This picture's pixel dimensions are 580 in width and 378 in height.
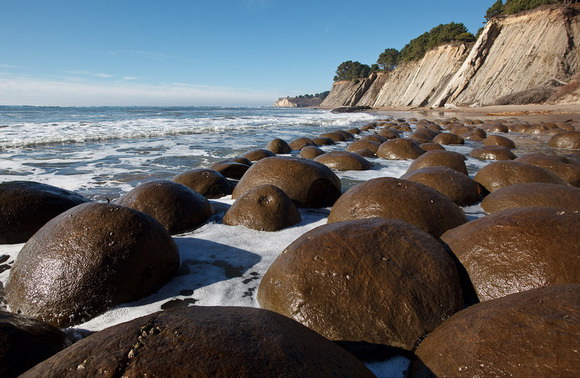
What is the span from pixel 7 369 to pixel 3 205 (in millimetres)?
2548

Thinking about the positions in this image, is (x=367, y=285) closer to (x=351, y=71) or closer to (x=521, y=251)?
(x=521, y=251)

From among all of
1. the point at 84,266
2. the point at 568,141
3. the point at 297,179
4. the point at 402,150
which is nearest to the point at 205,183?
the point at 297,179

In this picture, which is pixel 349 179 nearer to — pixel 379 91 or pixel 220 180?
pixel 220 180

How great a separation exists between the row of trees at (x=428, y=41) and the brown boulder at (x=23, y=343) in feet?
131

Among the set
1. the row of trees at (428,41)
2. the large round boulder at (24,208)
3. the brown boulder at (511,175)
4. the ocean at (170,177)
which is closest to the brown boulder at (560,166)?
the brown boulder at (511,175)

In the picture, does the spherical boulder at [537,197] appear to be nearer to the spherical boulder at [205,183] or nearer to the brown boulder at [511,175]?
the brown boulder at [511,175]

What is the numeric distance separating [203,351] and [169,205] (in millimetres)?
2708

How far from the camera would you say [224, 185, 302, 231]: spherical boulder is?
11.4 feet

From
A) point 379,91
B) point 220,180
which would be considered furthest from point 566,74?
point 379,91

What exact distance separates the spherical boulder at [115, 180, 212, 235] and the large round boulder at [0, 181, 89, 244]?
0.65 meters

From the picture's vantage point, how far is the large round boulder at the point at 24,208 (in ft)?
10.5

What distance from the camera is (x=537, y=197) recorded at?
9.98 feet

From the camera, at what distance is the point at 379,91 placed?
6525cm

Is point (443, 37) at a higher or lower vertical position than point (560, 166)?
higher
